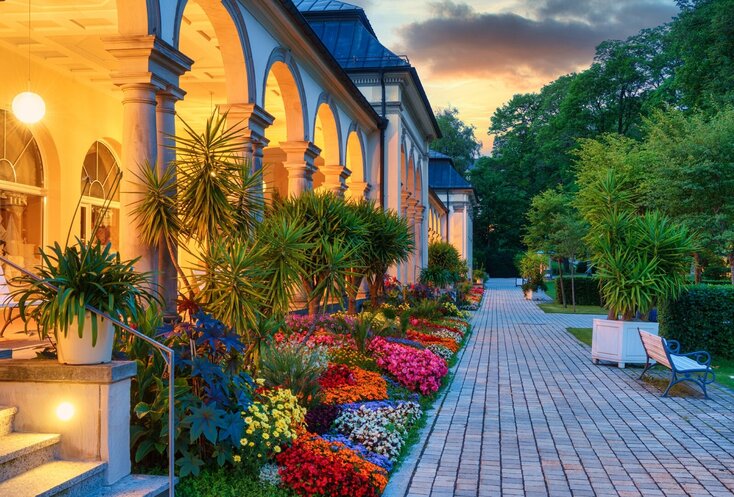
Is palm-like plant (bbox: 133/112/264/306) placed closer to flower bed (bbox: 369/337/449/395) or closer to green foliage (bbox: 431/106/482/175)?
flower bed (bbox: 369/337/449/395)

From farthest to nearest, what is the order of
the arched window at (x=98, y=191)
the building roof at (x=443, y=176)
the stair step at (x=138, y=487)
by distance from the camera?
the building roof at (x=443, y=176)
the arched window at (x=98, y=191)
the stair step at (x=138, y=487)

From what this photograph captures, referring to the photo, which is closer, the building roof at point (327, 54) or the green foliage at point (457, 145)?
the building roof at point (327, 54)

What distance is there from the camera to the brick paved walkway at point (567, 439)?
5348 millimetres

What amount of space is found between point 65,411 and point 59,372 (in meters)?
0.25

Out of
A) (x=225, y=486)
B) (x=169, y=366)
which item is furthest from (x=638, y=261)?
(x=169, y=366)

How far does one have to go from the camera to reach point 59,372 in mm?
4238

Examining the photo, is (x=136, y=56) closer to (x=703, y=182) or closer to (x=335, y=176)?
(x=335, y=176)

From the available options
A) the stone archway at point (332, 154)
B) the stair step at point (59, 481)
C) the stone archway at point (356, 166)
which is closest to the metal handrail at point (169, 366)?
the stair step at point (59, 481)

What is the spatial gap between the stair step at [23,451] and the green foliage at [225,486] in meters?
0.86

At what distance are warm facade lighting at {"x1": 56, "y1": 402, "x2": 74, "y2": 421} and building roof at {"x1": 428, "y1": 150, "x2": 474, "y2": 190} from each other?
156 feet

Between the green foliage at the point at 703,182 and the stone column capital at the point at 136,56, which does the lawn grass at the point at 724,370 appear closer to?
the green foliage at the point at 703,182

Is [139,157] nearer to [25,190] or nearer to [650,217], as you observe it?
[25,190]

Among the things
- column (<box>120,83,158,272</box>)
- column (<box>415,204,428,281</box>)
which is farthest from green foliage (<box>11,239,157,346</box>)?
column (<box>415,204,428,281</box>)

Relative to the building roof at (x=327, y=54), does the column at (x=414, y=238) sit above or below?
below
